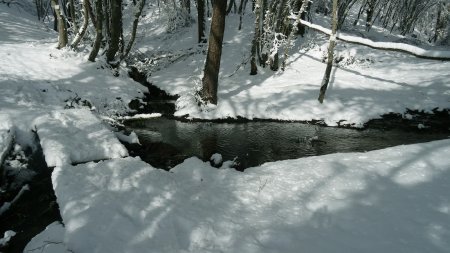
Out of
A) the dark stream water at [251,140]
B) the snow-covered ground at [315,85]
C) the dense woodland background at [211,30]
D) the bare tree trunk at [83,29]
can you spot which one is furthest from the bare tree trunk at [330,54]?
the bare tree trunk at [83,29]

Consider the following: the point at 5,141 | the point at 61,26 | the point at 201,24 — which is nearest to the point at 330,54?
the point at 5,141

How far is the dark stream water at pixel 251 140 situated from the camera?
8711 mm

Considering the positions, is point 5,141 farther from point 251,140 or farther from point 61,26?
point 61,26

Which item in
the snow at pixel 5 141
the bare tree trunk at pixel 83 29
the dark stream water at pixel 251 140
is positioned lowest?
the dark stream water at pixel 251 140

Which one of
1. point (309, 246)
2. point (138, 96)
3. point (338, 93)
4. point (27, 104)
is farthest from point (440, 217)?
point (138, 96)

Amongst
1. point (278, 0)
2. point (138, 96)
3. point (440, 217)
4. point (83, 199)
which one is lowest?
point (138, 96)

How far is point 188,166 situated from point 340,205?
3.26 m

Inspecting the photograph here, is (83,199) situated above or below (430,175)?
below

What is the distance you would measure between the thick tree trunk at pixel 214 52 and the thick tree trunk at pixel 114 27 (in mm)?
5118

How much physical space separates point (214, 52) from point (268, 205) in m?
7.11

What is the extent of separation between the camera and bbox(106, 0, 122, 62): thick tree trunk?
45.6 feet

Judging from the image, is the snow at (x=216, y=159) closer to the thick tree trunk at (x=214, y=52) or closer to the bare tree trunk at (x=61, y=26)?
the thick tree trunk at (x=214, y=52)

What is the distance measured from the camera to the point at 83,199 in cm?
520

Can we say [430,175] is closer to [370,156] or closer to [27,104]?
[370,156]
